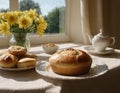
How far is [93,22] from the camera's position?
5.76ft

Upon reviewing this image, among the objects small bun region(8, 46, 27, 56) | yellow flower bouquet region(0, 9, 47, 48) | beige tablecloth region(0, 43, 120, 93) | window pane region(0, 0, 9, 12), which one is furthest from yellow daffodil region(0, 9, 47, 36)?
window pane region(0, 0, 9, 12)

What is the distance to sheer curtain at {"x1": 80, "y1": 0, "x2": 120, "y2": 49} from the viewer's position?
5.57ft

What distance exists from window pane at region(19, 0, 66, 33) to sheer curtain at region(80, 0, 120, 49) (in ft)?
0.87

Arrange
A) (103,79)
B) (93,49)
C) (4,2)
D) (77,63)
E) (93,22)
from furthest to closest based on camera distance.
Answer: (93,22) → (4,2) → (93,49) → (103,79) → (77,63)

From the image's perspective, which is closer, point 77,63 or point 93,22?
point 77,63

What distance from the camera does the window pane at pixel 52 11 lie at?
1.79m

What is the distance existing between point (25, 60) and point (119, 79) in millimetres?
447

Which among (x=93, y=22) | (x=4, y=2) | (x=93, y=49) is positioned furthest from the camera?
(x=93, y=22)

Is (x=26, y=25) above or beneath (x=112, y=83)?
above

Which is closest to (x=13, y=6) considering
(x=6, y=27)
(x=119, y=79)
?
(x=6, y=27)

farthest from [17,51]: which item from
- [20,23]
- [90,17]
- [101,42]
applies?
[90,17]

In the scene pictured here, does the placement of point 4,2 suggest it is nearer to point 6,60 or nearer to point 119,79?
point 6,60

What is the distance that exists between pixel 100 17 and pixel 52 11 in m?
0.39

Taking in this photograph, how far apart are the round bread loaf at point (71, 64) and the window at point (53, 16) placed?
3.00ft
